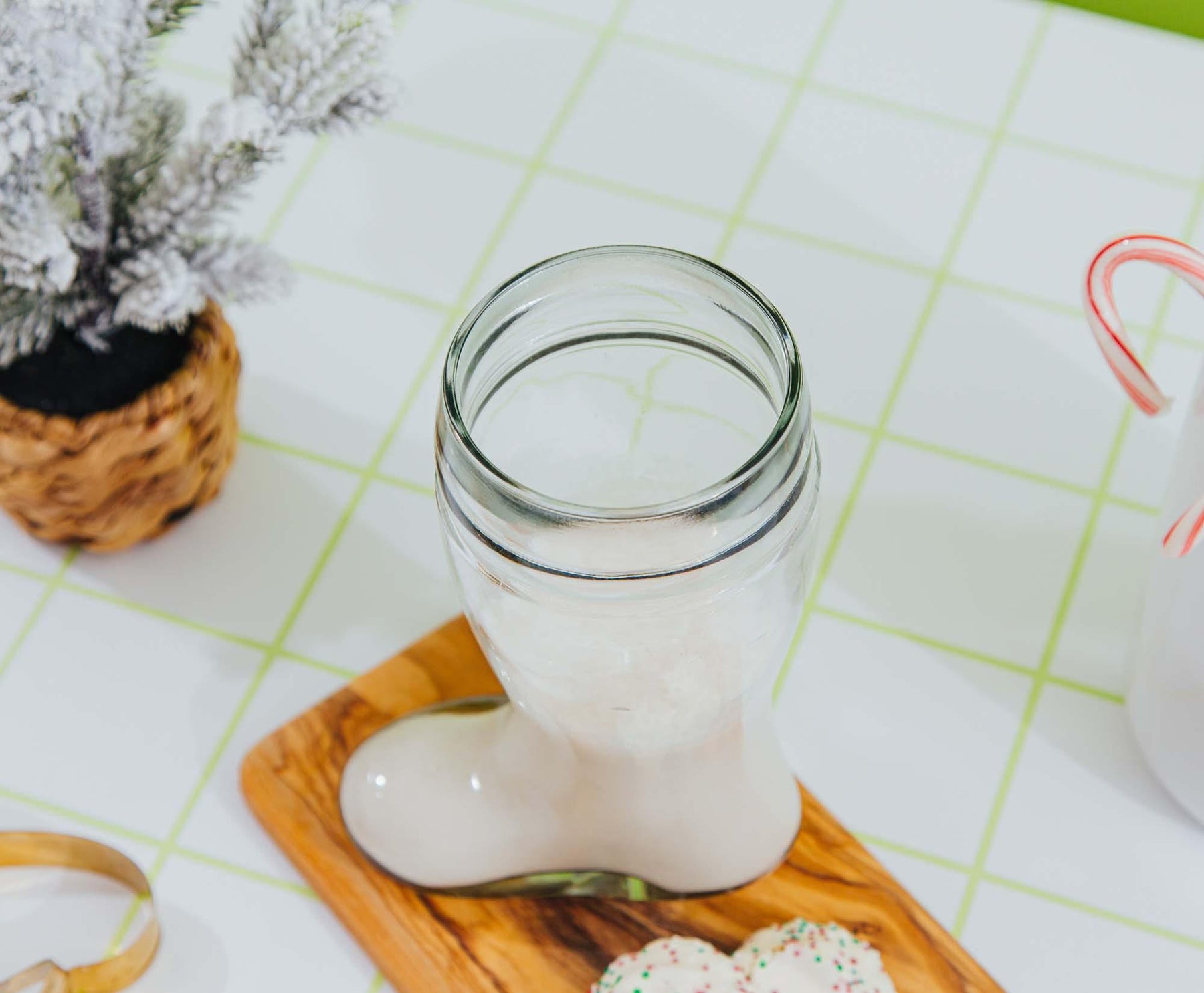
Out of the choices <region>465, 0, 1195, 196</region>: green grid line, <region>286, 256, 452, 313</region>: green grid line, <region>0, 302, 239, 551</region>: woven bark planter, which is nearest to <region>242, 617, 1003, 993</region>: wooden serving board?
<region>0, 302, 239, 551</region>: woven bark planter

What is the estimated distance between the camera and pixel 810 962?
19.4 inches

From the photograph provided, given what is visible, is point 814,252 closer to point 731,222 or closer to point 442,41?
point 731,222

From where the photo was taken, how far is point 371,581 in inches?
24.7

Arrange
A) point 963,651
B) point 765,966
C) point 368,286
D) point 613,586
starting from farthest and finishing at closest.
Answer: point 368,286
point 963,651
point 765,966
point 613,586

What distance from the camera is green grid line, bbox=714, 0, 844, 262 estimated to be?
730 mm

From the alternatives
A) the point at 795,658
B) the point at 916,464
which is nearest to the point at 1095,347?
the point at 916,464

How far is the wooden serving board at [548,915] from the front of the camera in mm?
518

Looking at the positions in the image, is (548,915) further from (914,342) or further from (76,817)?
(914,342)

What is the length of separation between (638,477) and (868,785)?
0.17 meters

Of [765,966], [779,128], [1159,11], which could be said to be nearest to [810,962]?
A: [765,966]

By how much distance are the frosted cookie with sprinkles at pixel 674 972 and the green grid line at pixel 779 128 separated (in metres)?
0.34

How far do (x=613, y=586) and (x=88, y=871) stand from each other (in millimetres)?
279

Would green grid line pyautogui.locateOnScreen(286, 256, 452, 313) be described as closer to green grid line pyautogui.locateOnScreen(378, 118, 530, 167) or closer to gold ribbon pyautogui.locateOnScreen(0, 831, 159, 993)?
green grid line pyautogui.locateOnScreen(378, 118, 530, 167)

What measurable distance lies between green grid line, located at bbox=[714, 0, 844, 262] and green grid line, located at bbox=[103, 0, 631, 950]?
99 millimetres
